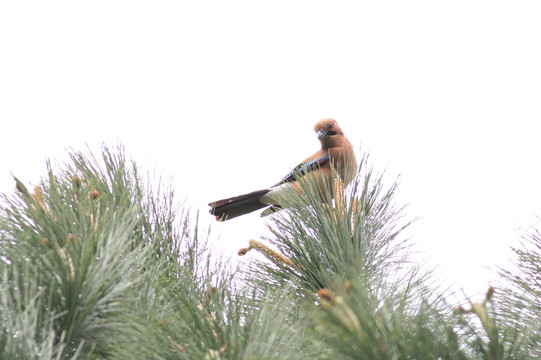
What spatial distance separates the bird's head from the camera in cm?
496

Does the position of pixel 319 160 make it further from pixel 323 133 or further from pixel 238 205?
pixel 238 205

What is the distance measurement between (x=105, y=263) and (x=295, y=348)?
54 centimetres

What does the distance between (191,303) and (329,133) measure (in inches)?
131

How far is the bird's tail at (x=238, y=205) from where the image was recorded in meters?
4.82

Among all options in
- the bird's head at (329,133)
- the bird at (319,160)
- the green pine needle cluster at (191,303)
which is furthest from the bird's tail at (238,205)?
the green pine needle cluster at (191,303)

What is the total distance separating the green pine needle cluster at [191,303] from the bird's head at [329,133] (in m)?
2.22

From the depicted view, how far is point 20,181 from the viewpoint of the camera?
2.32m

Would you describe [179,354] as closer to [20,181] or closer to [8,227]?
[8,227]

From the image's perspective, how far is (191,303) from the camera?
1.82 m

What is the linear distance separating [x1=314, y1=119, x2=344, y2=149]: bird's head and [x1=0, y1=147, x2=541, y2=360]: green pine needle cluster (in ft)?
7.30

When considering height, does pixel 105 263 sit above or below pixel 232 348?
above

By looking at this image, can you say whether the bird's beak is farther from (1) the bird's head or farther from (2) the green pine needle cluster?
(2) the green pine needle cluster

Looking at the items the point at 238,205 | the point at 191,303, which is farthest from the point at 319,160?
the point at 191,303

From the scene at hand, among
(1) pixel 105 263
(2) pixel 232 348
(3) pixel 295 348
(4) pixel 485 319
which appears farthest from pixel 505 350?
(1) pixel 105 263
